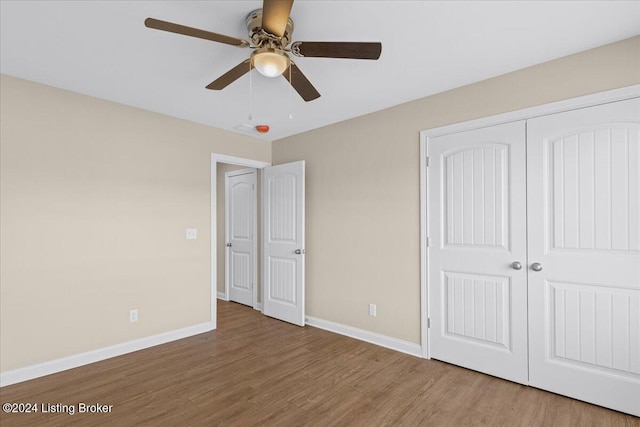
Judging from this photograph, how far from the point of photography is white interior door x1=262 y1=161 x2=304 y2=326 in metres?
4.00

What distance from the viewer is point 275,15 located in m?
1.50

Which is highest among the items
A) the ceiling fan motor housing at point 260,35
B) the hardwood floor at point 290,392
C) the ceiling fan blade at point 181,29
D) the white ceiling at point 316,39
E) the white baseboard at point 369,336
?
the white ceiling at point 316,39

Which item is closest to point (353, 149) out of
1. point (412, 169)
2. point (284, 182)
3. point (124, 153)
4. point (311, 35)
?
point (412, 169)

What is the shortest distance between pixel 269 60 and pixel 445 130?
183 centimetres

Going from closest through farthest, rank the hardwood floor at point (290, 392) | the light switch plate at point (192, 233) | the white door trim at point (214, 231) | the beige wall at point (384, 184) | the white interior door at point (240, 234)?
the hardwood floor at point (290, 392)
the beige wall at point (384, 184)
the light switch plate at point (192, 233)
the white door trim at point (214, 231)
the white interior door at point (240, 234)

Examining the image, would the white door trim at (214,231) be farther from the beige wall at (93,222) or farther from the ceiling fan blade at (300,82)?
the ceiling fan blade at (300,82)

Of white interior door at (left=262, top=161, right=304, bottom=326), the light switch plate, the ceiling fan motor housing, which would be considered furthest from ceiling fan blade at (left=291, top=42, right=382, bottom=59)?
the light switch plate

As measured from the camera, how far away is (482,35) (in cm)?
208

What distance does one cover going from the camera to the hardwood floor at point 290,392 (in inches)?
84.0

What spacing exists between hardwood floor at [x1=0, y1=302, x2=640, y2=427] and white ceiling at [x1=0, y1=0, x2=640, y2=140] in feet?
8.14

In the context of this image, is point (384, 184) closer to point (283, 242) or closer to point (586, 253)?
point (283, 242)

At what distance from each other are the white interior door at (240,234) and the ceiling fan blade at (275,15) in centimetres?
334

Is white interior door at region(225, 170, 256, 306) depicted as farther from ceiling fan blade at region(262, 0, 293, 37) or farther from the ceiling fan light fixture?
ceiling fan blade at region(262, 0, 293, 37)

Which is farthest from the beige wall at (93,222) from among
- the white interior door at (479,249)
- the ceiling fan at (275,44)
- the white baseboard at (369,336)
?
the white interior door at (479,249)
